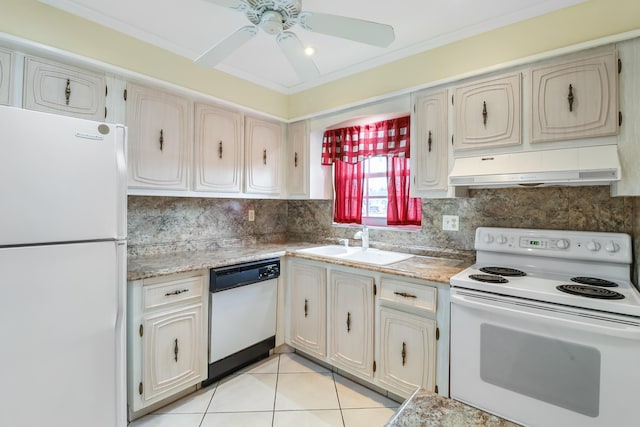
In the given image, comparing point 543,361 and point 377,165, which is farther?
point 377,165

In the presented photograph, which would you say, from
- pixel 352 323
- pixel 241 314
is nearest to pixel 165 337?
pixel 241 314

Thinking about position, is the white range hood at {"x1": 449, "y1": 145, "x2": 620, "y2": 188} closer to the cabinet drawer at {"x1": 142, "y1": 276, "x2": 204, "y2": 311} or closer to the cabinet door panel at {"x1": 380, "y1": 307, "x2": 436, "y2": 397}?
the cabinet door panel at {"x1": 380, "y1": 307, "x2": 436, "y2": 397}

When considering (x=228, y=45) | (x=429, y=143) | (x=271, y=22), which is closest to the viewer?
(x=271, y=22)

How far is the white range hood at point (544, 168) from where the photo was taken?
1489mm

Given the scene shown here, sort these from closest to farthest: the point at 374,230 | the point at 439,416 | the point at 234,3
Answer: the point at 439,416, the point at 234,3, the point at 374,230

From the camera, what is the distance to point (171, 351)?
191cm

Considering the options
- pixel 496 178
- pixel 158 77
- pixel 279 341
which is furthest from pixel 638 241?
pixel 158 77

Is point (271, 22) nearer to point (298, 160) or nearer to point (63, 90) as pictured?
point (63, 90)

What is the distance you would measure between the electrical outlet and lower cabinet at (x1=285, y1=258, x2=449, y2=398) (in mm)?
665

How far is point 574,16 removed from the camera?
5.34ft

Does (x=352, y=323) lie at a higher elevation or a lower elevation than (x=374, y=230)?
lower

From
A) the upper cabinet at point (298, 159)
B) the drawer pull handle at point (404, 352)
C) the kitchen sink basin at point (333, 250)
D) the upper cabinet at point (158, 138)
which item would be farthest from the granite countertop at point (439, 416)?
the upper cabinet at point (298, 159)

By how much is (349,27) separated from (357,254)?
178 centimetres

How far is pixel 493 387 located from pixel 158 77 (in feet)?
9.09
